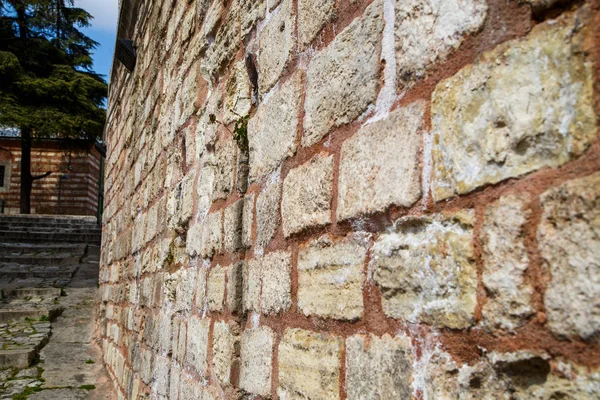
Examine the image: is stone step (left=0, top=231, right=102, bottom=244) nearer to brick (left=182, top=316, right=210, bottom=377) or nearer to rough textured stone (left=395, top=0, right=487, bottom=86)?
brick (left=182, top=316, right=210, bottom=377)

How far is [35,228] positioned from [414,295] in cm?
1494

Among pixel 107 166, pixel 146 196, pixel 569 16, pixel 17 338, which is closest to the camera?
pixel 569 16

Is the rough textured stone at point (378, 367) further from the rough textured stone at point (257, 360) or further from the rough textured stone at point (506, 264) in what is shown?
the rough textured stone at point (257, 360)

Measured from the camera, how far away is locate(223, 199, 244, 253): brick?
6.49ft

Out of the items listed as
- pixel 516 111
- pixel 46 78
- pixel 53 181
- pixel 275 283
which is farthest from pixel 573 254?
pixel 53 181

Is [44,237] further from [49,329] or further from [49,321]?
[49,329]

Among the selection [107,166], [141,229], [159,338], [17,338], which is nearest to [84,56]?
[107,166]

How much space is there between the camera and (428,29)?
104 cm

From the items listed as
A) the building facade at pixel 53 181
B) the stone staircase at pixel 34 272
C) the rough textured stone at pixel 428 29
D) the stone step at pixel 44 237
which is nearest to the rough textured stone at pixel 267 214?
the rough textured stone at pixel 428 29

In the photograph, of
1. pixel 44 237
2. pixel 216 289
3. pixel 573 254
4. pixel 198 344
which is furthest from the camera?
pixel 44 237

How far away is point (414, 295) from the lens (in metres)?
1.03

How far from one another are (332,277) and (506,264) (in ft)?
1.78

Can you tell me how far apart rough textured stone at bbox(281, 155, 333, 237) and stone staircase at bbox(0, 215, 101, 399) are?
4.03 meters

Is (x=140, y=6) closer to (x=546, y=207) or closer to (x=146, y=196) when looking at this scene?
(x=146, y=196)
